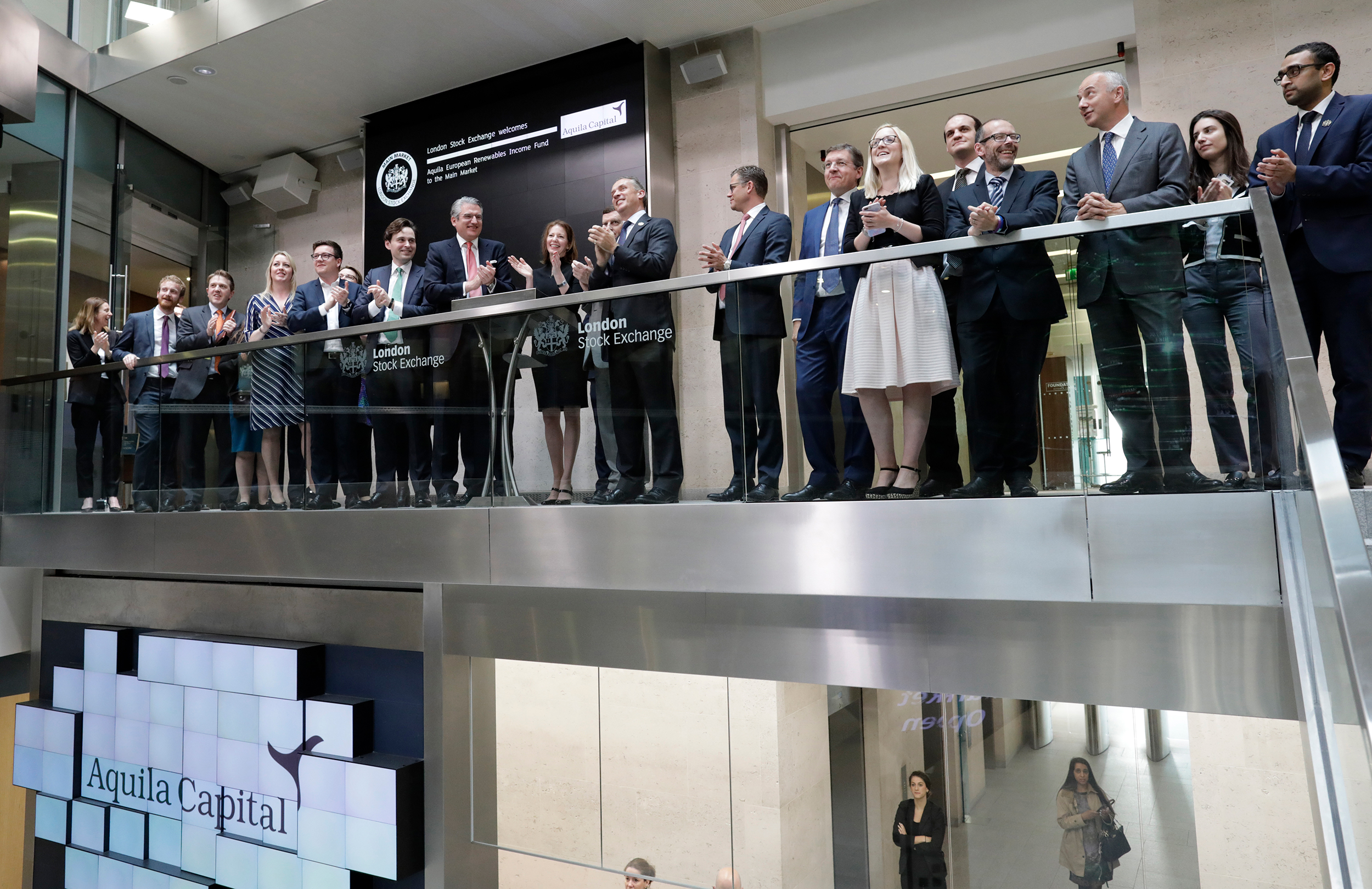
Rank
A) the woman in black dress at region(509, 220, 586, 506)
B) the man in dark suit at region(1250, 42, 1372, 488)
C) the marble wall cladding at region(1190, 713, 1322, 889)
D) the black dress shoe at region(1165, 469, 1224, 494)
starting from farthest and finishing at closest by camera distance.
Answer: the marble wall cladding at region(1190, 713, 1322, 889) < the woman in black dress at region(509, 220, 586, 506) < the man in dark suit at region(1250, 42, 1372, 488) < the black dress shoe at region(1165, 469, 1224, 494)

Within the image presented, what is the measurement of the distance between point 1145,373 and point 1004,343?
52 centimetres

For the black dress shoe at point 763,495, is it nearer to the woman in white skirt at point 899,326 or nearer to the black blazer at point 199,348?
the woman in white skirt at point 899,326

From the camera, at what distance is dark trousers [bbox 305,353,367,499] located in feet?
17.0

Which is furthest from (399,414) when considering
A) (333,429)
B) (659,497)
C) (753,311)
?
(753,311)

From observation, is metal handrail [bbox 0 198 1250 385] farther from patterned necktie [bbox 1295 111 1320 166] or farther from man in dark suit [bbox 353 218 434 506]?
patterned necktie [bbox 1295 111 1320 166]

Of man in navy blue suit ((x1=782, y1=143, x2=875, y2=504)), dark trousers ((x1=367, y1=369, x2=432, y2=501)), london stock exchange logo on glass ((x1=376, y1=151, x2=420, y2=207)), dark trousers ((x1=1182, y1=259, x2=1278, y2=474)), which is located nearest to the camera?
dark trousers ((x1=1182, y1=259, x2=1278, y2=474))

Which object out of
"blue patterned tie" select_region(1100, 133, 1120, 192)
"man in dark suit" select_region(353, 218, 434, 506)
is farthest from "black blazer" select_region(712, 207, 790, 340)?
"man in dark suit" select_region(353, 218, 434, 506)

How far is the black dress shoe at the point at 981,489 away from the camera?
137 inches

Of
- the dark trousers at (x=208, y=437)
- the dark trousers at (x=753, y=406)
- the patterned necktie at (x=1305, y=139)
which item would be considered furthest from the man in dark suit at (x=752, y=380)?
the dark trousers at (x=208, y=437)

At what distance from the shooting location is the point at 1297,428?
7.57ft

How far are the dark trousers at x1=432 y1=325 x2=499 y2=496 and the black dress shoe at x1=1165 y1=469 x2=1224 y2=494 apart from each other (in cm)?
318

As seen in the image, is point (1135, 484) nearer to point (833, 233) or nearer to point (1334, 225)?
point (1334, 225)

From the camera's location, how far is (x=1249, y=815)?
4.86 m

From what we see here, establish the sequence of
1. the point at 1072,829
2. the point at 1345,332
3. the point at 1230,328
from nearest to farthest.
→ the point at 1230,328 → the point at 1345,332 → the point at 1072,829
